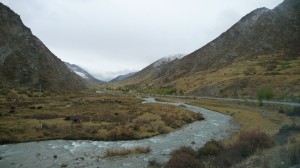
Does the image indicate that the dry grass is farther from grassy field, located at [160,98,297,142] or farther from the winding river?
grassy field, located at [160,98,297,142]

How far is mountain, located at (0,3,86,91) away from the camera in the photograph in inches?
4486

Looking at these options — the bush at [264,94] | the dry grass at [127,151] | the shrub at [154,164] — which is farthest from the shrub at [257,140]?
the bush at [264,94]

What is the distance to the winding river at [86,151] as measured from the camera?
25.2 metres

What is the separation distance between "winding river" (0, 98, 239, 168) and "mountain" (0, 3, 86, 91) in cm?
7991

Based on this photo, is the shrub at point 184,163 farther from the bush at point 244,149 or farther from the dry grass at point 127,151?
the dry grass at point 127,151

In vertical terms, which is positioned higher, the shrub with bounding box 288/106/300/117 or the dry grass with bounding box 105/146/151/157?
the shrub with bounding box 288/106/300/117

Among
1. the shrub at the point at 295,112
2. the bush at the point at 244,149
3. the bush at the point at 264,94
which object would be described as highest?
the bush at the point at 264,94

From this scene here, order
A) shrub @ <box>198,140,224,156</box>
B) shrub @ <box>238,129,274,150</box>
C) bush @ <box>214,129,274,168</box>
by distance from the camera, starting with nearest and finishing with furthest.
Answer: bush @ <box>214,129,274,168</box>
shrub @ <box>238,129,274,150</box>
shrub @ <box>198,140,224,156</box>

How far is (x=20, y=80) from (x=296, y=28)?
554ft

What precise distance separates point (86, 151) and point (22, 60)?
10305 centimetres

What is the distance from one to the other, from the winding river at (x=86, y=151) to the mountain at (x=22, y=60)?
79.9 m

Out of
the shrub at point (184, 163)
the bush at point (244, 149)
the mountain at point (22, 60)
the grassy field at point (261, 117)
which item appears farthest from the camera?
the mountain at point (22, 60)

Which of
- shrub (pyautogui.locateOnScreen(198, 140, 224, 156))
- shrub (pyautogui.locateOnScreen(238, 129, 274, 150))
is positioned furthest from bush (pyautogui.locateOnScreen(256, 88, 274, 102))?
shrub (pyautogui.locateOnScreen(198, 140, 224, 156))

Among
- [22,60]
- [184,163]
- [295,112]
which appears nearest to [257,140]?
[184,163]
